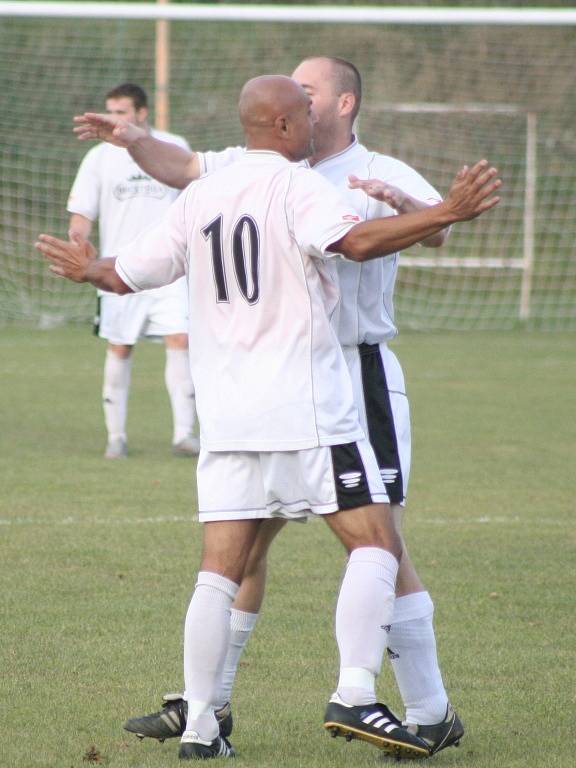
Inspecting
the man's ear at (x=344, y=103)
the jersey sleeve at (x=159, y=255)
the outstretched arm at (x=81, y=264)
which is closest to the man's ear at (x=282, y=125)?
the jersey sleeve at (x=159, y=255)

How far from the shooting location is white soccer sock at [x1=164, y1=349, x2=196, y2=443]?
412 inches

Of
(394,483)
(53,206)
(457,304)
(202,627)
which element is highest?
(394,483)

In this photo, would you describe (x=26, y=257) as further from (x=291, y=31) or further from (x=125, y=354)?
(x=125, y=354)

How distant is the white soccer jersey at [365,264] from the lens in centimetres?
442

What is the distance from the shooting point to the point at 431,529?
7863 mm

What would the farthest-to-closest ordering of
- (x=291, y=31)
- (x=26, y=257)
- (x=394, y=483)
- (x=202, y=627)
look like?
(x=291, y=31)
(x=26, y=257)
(x=394, y=483)
(x=202, y=627)

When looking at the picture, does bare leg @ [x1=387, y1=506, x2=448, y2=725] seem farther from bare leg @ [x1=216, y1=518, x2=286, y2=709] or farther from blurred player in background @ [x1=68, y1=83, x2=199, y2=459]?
blurred player in background @ [x1=68, y1=83, x2=199, y2=459]

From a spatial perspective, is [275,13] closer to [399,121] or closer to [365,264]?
[365,264]

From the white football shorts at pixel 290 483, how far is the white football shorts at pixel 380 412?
34 centimetres

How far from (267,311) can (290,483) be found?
1.63 feet

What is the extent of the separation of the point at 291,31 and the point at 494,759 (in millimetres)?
22170

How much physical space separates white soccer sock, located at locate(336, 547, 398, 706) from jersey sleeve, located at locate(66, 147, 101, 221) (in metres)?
6.70

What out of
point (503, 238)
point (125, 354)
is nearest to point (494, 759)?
point (125, 354)

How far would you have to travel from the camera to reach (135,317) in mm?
10547
